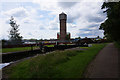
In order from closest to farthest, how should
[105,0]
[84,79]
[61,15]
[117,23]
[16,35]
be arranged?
[84,79], [117,23], [105,0], [16,35], [61,15]

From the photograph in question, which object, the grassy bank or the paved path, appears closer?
the paved path

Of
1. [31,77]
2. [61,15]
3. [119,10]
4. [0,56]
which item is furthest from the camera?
[61,15]

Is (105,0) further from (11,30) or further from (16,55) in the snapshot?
(11,30)

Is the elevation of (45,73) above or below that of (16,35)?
below

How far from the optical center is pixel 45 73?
5945 millimetres

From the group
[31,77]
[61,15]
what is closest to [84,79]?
[31,77]

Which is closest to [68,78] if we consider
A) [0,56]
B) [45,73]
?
[45,73]

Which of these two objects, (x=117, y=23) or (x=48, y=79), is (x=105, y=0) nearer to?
(x=117, y=23)

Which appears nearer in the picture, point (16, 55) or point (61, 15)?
point (16, 55)

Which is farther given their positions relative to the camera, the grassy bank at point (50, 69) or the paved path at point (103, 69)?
the grassy bank at point (50, 69)

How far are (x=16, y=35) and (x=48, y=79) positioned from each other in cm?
5564

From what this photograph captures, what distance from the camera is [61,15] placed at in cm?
7094

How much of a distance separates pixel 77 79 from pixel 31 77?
227cm

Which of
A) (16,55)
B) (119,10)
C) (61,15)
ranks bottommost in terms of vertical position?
(16,55)
